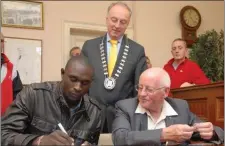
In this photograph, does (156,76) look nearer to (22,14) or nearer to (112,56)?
(112,56)

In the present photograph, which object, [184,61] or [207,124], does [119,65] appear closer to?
[207,124]

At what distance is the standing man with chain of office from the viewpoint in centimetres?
246

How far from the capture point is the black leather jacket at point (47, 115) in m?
1.72

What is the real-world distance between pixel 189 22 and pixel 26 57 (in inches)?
115

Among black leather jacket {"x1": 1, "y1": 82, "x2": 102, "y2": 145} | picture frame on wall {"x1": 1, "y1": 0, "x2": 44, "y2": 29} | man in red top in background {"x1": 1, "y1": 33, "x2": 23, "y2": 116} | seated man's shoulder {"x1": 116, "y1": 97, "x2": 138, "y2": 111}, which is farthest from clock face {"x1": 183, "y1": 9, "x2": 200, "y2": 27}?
black leather jacket {"x1": 1, "y1": 82, "x2": 102, "y2": 145}

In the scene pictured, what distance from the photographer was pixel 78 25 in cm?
547

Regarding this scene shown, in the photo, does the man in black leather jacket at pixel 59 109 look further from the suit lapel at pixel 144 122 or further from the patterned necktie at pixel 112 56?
the patterned necktie at pixel 112 56

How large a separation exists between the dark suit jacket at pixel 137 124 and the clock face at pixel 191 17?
418 centimetres

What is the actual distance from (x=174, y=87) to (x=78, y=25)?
1932mm

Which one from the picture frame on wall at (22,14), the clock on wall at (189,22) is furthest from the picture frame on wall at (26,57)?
the clock on wall at (189,22)

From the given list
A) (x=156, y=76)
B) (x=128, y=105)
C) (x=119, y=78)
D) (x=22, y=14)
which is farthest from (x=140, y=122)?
(x=22, y=14)

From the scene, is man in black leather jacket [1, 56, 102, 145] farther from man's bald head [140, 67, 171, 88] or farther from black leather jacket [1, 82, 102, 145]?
man's bald head [140, 67, 171, 88]

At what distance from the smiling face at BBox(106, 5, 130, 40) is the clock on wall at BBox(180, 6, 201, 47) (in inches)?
147

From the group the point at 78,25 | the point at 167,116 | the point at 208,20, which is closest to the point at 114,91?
the point at 167,116
